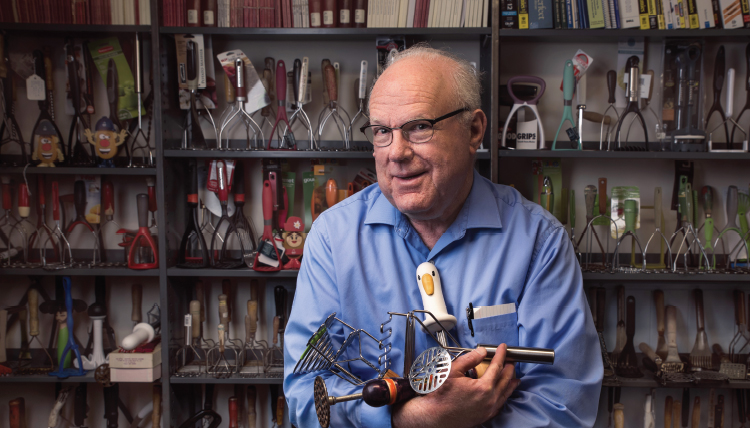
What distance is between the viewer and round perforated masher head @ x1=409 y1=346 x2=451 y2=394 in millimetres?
859

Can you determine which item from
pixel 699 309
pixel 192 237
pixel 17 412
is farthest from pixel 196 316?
pixel 699 309

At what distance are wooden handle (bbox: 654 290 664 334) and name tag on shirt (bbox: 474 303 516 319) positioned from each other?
139 cm

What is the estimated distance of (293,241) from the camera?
2.15 meters

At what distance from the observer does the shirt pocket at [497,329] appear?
3.96ft

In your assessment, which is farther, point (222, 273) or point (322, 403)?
point (222, 273)

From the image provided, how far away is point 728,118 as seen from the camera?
2.14 metres

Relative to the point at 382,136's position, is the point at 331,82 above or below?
above

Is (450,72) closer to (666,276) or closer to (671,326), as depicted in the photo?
(666,276)

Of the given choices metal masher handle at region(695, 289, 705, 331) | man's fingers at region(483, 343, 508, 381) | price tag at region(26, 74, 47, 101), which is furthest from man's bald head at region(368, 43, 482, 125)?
price tag at region(26, 74, 47, 101)

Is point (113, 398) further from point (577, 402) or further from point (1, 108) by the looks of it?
point (577, 402)

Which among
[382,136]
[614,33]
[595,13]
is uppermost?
[595,13]

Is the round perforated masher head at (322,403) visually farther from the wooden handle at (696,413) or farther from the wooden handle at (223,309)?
the wooden handle at (696,413)

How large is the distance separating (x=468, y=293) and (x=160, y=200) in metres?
1.42

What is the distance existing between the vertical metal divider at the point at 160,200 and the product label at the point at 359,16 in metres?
0.80
